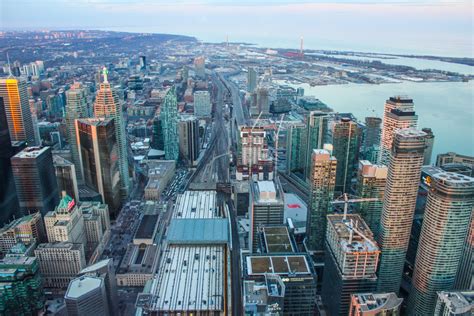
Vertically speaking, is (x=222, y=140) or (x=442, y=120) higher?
(x=442, y=120)

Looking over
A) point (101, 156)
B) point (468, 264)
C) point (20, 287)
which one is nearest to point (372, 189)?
point (468, 264)

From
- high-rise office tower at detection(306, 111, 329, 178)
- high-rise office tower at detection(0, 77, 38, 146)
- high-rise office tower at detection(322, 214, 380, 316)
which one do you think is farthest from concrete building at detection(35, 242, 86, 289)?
high-rise office tower at detection(306, 111, 329, 178)

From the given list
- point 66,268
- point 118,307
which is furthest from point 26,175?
point 118,307

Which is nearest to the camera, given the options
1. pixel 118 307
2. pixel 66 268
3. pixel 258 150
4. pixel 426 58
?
pixel 118 307

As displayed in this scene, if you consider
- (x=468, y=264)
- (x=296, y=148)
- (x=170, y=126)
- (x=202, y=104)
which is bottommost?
(x=468, y=264)

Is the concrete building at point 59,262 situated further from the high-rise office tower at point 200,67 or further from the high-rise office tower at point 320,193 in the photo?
the high-rise office tower at point 200,67

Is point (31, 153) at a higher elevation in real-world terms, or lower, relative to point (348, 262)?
higher

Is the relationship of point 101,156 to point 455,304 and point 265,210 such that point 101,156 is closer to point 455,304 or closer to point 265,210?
point 265,210

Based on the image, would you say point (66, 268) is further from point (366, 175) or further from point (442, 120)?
point (442, 120)
